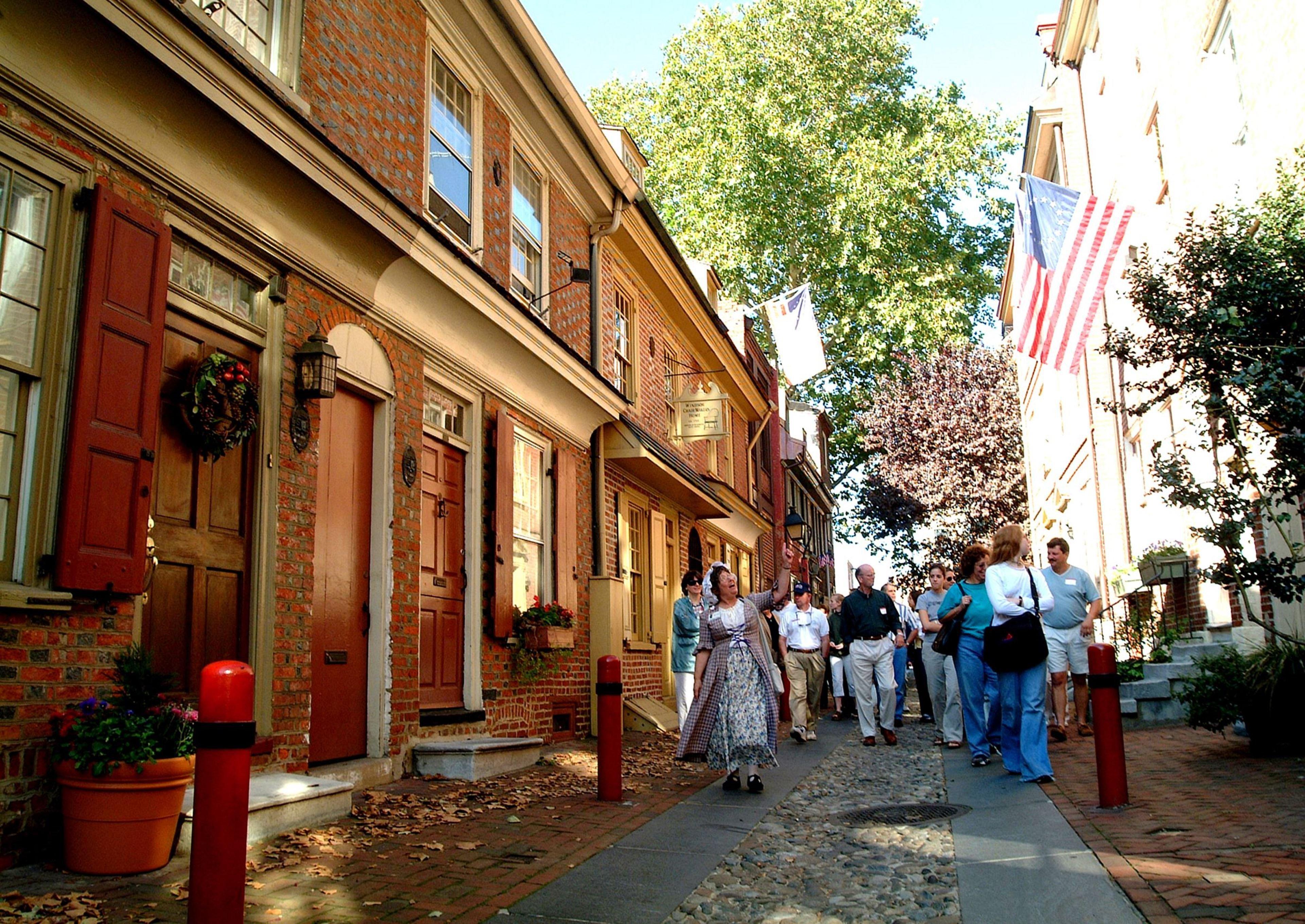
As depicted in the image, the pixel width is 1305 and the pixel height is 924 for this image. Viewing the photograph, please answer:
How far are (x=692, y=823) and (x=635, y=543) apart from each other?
9060mm

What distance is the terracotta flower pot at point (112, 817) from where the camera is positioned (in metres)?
4.53

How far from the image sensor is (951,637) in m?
9.23

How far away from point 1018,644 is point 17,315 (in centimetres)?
636

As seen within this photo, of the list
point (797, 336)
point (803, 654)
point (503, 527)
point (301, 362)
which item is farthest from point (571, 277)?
point (797, 336)

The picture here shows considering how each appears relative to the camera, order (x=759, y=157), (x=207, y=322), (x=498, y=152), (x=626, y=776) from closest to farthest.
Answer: (x=207, y=322) < (x=626, y=776) < (x=498, y=152) < (x=759, y=157)

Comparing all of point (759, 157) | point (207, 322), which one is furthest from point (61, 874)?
point (759, 157)

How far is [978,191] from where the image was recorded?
3516cm

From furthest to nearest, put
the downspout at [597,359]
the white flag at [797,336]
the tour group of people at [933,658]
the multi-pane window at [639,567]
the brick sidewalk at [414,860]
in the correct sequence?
1. the white flag at [797,336]
2. the multi-pane window at [639,567]
3. the downspout at [597,359]
4. the tour group of people at [933,658]
5. the brick sidewalk at [414,860]

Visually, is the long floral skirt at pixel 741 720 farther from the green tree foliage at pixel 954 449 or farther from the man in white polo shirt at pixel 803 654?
the green tree foliage at pixel 954 449

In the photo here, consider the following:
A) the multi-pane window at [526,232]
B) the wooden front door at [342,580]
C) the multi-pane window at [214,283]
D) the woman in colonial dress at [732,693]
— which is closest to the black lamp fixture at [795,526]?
the multi-pane window at [526,232]

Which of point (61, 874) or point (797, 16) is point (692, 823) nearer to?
point (61, 874)

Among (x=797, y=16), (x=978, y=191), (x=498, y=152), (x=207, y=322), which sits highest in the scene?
(x=797, y=16)

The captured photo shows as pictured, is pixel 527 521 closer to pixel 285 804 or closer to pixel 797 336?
pixel 285 804

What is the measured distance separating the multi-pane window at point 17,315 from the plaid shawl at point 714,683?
5.02 metres
